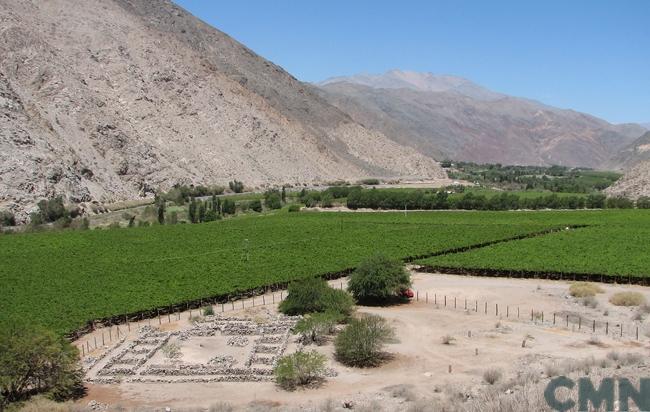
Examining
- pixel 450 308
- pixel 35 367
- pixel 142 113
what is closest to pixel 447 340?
pixel 450 308

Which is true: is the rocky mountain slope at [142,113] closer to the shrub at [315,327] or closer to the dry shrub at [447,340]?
the shrub at [315,327]

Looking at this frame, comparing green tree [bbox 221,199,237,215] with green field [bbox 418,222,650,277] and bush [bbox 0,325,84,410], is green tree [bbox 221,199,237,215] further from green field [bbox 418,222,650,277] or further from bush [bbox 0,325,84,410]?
bush [bbox 0,325,84,410]

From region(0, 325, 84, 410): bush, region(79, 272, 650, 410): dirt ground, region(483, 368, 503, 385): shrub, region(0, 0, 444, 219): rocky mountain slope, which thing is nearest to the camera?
region(0, 325, 84, 410): bush

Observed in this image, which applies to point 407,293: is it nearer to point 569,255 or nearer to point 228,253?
point 569,255

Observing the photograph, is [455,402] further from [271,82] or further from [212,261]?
[271,82]

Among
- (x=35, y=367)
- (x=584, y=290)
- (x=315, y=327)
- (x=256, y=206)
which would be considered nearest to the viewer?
(x=35, y=367)

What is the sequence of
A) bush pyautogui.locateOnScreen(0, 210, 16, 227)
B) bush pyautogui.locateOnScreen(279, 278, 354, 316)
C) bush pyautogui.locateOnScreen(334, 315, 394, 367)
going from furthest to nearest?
bush pyautogui.locateOnScreen(0, 210, 16, 227)
bush pyautogui.locateOnScreen(279, 278, 354, 316)
bush pyautogui.locateOnScreen(334, 315, 394, 367)

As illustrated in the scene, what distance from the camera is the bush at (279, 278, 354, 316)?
3856 centimetres

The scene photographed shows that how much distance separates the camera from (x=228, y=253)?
6156 cm

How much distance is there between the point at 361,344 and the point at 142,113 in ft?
363

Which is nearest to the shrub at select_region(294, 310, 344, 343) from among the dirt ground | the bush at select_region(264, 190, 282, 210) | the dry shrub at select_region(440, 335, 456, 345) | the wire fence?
the dirt ground

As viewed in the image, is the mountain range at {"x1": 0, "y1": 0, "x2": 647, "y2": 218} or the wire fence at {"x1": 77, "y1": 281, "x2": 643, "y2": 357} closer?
the wire fence at {"x1": 77, "y1": 281, "x2": 643, "y2": 357}

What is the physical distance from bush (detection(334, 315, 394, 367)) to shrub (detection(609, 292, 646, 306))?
18533mm

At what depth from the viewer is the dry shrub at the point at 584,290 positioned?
43.8 metres
